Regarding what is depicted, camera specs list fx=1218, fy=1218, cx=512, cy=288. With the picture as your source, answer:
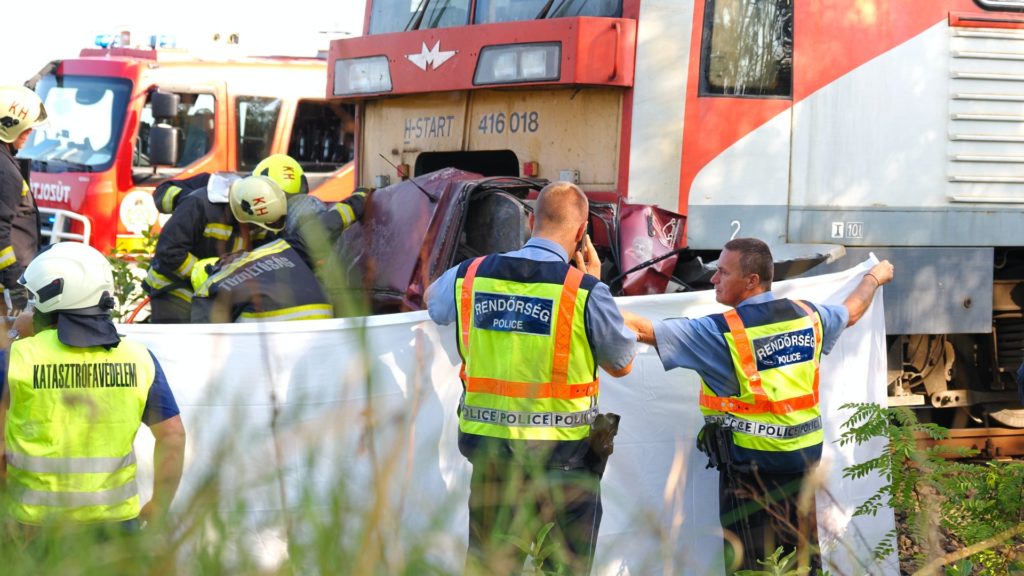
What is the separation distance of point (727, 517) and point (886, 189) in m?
2.72

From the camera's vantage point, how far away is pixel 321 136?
504 inches

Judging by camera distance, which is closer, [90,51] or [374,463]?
[374,463]

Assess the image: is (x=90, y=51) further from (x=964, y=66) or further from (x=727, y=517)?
(x=727, y=517)

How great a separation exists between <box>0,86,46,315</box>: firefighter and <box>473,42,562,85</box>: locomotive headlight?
8.07 feet

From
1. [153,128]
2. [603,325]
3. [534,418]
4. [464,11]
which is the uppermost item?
[464,11]

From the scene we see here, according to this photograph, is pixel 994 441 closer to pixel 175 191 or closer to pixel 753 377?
pixel 753 377

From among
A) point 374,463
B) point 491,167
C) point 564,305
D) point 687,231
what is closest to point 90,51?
point 491,167

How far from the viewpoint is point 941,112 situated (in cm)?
637

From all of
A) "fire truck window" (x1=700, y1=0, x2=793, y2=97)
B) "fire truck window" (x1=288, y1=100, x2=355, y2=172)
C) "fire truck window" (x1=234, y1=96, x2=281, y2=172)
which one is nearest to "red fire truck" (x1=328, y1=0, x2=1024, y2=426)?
"fire truck window" (x1=700, y1=0, x2=793, y2=97)

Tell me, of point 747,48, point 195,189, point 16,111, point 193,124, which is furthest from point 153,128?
point 747,48

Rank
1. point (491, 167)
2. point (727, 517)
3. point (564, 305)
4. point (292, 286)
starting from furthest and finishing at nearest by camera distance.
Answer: point (491, 167), point (292, 286), point (727, 517), point (564, 305)

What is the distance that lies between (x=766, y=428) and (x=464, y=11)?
129 inches

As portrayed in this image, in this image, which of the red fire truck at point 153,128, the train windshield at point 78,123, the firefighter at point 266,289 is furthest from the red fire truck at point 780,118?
the train windshield at point 78,123

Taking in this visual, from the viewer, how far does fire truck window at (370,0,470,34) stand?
21.7 ft
